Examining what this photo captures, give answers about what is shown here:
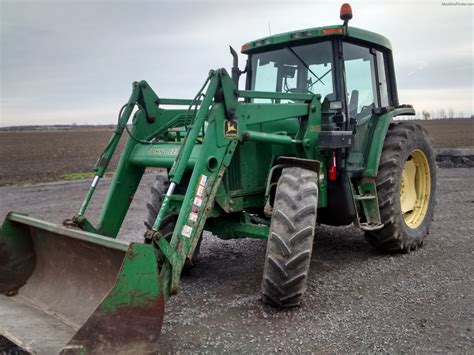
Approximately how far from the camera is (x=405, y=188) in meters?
6.62

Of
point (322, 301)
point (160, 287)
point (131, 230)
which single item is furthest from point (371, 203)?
point (131, 230)

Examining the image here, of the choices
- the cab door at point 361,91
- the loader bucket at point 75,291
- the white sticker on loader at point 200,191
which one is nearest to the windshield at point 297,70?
the cab door at point 361,91

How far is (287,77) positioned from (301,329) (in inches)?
116

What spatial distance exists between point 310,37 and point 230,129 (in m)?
1.68

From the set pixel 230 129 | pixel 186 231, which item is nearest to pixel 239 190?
pixel 230 129

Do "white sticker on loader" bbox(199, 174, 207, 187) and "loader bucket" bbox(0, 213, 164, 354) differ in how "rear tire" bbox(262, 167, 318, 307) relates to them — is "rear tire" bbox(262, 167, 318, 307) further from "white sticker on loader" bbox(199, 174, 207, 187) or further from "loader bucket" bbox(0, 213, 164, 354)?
"loader bucket" bbox(0, 213, 164, 354)

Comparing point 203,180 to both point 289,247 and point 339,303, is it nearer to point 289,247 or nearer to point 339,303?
point 289,247

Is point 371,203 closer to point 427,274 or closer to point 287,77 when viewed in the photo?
point 427,274

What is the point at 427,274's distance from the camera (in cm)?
533

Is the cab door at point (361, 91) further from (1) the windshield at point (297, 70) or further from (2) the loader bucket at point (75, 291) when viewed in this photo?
(2) the loader bucket at point (75, 291)

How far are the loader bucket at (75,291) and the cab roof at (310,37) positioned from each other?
306cm

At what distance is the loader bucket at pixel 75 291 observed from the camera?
321cm

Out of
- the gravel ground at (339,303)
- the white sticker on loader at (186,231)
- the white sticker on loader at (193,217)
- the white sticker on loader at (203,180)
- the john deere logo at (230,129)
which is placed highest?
the john deere logo at (230,129)

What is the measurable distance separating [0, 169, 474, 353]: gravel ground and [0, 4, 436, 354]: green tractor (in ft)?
0.98
